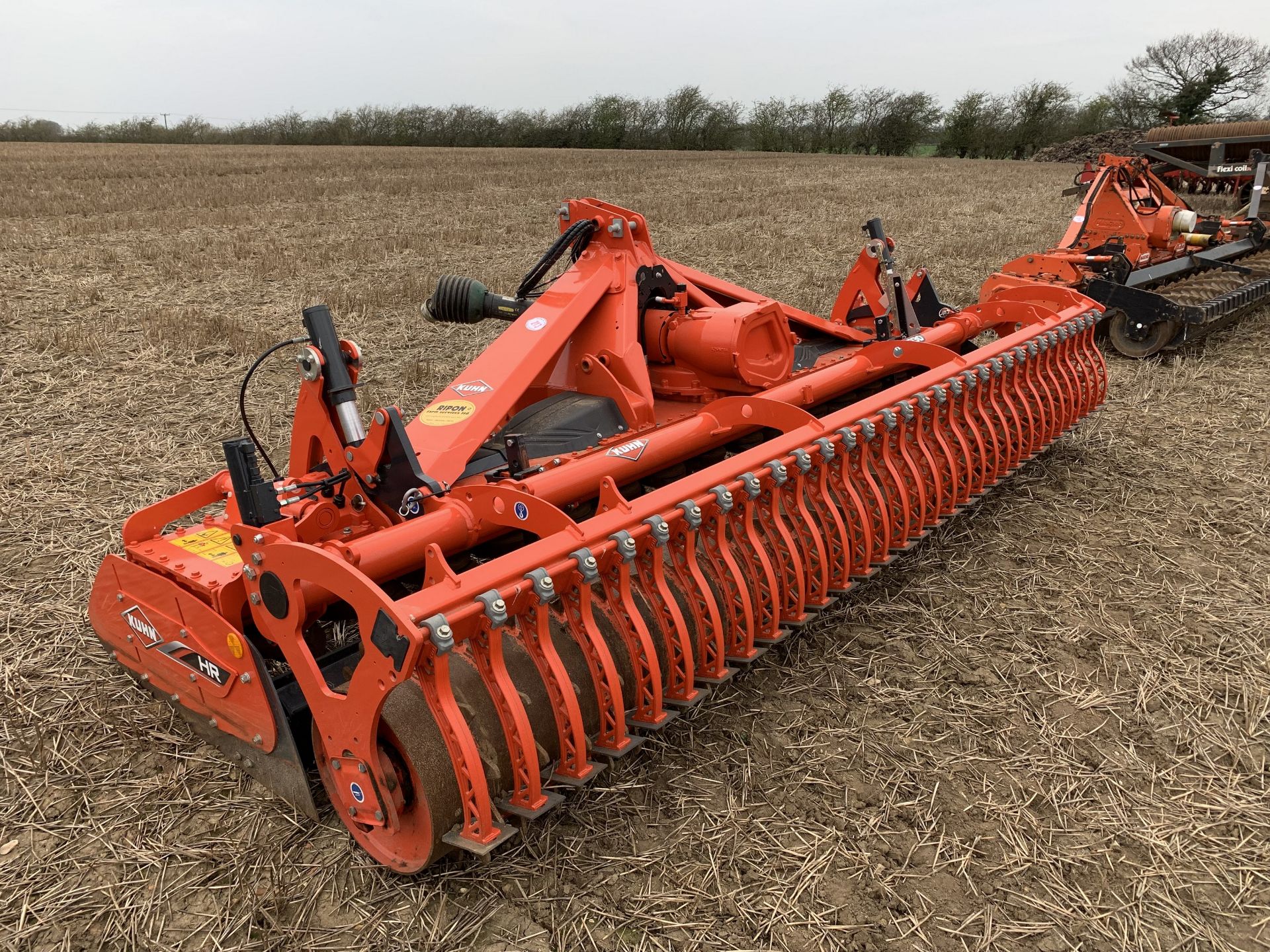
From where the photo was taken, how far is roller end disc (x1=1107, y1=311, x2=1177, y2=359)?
284 inches

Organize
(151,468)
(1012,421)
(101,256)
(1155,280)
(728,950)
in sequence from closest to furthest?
(728,950) < (1012,421) < (151,468) < (1155,280) < (101,256)

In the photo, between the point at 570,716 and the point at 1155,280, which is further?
the point at 1155,280

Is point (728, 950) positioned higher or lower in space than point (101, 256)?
lower

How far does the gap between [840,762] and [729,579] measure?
736 mm

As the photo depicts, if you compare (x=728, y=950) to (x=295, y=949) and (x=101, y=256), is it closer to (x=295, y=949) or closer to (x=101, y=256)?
(x=295, y=949)

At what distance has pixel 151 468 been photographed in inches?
210

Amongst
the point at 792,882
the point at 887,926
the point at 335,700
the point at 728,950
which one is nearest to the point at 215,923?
the point at 335,700

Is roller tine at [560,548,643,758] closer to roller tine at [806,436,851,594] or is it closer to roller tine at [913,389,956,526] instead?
roller tine at [806,436,851,594]

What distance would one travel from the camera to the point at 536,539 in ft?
11.5

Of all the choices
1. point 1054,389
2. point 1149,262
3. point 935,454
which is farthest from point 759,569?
point 1149,262

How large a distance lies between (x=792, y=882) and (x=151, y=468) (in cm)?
458

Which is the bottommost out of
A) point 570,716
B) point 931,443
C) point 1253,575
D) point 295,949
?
point 295,949

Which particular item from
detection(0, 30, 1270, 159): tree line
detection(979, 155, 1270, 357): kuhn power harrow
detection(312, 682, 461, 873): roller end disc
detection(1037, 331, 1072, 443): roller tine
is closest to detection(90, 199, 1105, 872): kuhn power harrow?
detection(312, 682, 461, 873): roller end disc

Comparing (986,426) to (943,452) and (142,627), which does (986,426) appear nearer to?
A: (943,452)
